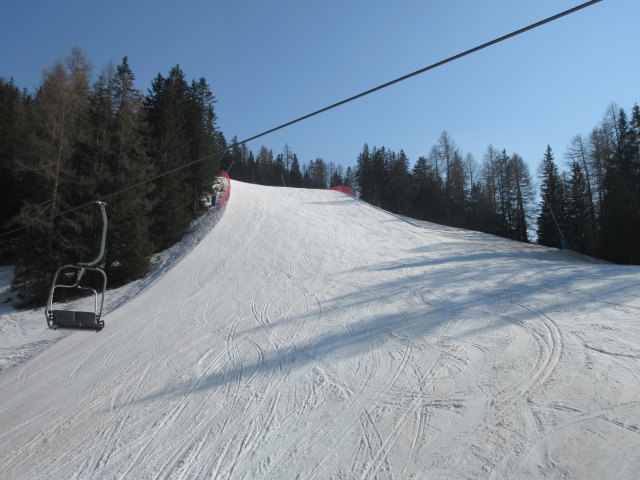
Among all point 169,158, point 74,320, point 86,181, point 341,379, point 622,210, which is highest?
point 169,158

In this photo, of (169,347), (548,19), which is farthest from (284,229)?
(548,19)

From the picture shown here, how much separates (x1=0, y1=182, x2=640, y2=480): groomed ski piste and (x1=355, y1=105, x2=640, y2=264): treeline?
1731cm

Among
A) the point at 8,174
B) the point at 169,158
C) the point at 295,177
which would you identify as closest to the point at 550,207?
the point at 169,158

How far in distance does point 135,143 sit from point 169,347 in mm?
12142

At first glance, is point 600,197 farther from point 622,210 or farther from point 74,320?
point 74,320

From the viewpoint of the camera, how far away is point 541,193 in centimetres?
3828

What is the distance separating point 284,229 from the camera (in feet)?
65.6

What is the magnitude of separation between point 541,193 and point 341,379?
3994 cm

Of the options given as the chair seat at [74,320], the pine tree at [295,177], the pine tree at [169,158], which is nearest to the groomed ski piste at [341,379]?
the chair seat at [74,320]

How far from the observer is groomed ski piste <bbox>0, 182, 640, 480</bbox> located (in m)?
4.65

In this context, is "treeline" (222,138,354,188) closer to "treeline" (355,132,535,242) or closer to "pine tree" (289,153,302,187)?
"pine tree" (289,153,302,187)

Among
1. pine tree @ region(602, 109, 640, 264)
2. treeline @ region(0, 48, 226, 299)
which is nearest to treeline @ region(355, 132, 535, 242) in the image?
pine tree @ region(602, 109, 640, 264)

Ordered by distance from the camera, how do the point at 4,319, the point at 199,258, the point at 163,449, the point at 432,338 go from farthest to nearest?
the point at 199,258
the point at 4,319
the point at 432,338
the point at 163,449

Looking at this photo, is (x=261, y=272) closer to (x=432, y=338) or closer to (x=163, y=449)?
(x=432, y=338)
